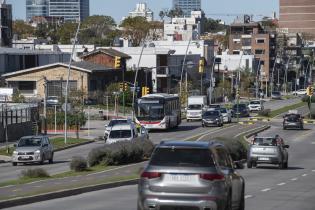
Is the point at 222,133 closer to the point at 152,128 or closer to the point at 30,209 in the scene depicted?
the point at 152,128

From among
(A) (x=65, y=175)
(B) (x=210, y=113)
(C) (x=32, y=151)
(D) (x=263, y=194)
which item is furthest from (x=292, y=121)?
(D) (x=263, y=194)

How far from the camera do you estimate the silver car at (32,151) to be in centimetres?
4728

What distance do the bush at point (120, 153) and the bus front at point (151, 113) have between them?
28622 millimetres

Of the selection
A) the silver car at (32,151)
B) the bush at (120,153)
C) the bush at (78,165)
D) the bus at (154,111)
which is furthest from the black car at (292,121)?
the bush at (78,165)

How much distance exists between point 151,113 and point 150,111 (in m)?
0.31

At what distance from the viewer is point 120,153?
42844 mm

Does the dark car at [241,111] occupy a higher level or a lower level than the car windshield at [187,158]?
lower

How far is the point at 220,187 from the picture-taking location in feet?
56.4

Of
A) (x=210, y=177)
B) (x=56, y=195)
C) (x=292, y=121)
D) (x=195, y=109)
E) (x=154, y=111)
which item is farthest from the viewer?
(x=195, y=109)

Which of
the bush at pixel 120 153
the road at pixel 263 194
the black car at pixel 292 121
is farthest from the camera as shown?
the black car at pixel 292 121

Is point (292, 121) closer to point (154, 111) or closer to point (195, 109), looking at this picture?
point (195, 109)

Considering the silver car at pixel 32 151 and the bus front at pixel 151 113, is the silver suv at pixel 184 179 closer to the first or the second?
the silver car at pixel 32 151

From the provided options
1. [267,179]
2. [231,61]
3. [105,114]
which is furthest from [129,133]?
[231,61]

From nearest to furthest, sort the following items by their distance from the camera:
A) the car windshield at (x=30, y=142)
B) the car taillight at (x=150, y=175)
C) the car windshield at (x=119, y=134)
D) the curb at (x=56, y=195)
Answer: the car taillight at (x=150, y=175), the curb at (x=56, y=195), the car windshield at (x=30, y=142), the car windshield at (x=119, y=134)
